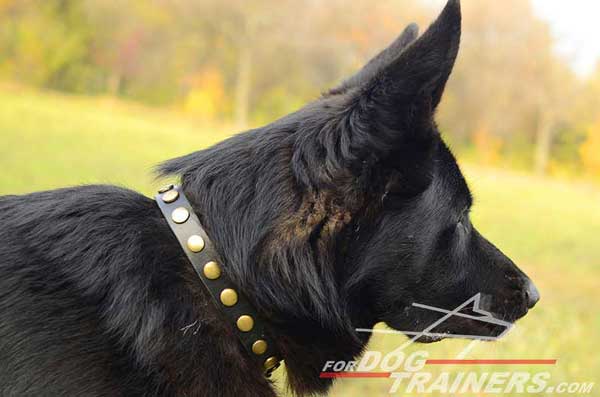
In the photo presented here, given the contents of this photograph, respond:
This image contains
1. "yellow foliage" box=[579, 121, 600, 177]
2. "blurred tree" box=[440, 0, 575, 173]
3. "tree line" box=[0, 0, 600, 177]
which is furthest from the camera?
"blurred tree" box=[440, 0, 575, 173]

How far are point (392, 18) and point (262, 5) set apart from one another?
9.67 meters

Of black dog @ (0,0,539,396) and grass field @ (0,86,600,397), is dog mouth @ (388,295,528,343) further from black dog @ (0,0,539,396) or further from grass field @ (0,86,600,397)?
grass field @ (0,86,600,397)

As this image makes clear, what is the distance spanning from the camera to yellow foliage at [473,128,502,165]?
42094 mm

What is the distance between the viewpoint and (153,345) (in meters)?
1.87

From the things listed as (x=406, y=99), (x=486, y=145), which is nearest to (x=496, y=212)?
(x=406, y=99)

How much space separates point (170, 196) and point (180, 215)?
10cm

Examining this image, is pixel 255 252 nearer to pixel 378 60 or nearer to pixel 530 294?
pixel 378 60

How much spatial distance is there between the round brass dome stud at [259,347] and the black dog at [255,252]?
44 mm

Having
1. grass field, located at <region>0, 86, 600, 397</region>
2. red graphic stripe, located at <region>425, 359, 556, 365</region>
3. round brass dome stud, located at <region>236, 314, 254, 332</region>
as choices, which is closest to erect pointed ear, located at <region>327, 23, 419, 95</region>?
grass field, located at <region>0, 86, 600, 397</region>

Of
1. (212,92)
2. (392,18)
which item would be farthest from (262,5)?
(392,18)

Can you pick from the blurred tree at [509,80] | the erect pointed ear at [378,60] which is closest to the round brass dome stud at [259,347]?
the erect pointed ear at [378,60]

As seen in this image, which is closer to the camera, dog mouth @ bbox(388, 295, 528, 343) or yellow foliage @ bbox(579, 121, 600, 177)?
dog mouth @ bbox(388, 295, 528, 343)

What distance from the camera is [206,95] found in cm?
4162

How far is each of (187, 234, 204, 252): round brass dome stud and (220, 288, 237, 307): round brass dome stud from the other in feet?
0.51
